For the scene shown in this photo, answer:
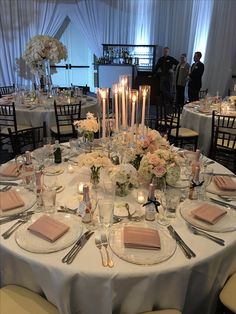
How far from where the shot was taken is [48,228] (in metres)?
1.37

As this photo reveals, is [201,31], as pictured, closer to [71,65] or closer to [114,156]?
[71,65]

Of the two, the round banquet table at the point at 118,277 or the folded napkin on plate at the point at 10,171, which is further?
the folded napkin on plate at the point at 10,171

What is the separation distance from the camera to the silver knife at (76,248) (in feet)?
4.00

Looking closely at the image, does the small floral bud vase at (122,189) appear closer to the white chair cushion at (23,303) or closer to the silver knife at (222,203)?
the silver knife at (222,203)

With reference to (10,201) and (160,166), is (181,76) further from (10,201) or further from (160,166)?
(10,201)

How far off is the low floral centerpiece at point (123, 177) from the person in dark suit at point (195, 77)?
18.8ft

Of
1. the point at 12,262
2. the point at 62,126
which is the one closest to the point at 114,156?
the point at 12,262

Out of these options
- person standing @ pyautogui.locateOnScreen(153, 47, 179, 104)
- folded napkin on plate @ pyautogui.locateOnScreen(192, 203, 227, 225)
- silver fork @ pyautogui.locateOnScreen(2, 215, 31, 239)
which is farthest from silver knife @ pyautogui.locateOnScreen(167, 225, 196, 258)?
person standing @ pyautogui.locateOnScreen(153, 47, 179, 104)

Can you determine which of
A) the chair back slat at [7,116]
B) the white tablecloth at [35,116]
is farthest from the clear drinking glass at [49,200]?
the white tablecloth at [35,116]

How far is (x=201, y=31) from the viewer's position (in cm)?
740

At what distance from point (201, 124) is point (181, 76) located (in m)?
3.42

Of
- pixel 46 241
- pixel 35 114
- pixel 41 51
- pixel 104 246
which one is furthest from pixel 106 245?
pixel 41 51

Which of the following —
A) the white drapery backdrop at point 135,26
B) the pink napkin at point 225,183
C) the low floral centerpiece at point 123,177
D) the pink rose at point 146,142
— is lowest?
the pink napkin at point 225,183

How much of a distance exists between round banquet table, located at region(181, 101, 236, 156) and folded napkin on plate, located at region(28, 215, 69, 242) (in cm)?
310
